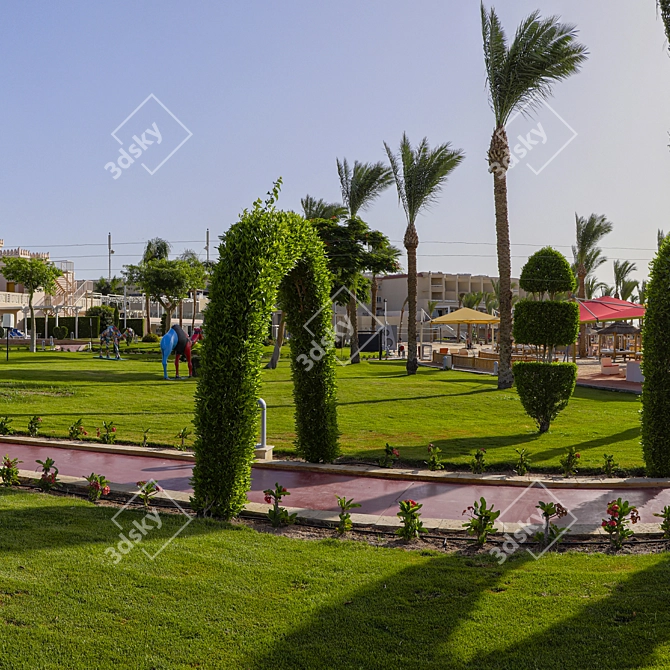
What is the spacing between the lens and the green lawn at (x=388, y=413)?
36.2 feet

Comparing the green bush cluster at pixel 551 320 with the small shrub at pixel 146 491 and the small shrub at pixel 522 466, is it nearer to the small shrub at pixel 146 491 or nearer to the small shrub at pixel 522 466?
the small shrub at pixel 522 466

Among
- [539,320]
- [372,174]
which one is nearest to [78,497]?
[539,320]

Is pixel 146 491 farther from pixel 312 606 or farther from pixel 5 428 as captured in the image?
pixel 5 428

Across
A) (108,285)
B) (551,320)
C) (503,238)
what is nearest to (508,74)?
(503,238)

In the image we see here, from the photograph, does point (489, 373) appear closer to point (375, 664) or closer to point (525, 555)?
point (525, 555)

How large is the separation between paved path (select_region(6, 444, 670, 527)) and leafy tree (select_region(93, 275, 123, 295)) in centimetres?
7498

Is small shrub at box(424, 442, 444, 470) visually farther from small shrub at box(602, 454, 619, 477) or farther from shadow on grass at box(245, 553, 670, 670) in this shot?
shadow on grass at box(245, 553, 670, 670)

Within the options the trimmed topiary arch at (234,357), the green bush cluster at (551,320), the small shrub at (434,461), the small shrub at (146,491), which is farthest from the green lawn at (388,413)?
the small shrub at (146,491)

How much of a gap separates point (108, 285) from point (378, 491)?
81700 mm

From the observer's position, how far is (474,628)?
4059 mm

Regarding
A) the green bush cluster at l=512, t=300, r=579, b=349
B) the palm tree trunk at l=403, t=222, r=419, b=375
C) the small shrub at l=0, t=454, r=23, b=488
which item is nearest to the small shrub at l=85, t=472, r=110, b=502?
the small shrub at l=0, t=454, r=23, b=488

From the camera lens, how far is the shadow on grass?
3664 millimetres

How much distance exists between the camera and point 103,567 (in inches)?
193

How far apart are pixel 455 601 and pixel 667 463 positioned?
5728 millimetres
